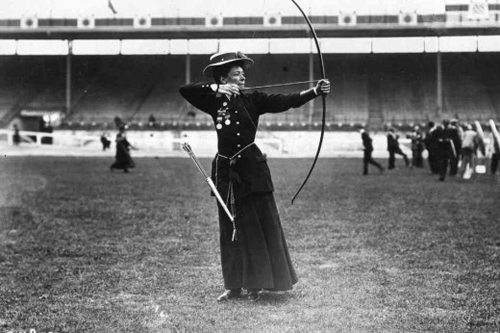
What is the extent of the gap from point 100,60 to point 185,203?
26.6m

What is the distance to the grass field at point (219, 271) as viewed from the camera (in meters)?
4.23

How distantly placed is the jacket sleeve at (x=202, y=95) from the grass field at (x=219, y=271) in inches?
53.0

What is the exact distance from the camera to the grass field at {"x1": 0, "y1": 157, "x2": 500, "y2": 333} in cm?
423

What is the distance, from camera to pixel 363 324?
4.09 meters

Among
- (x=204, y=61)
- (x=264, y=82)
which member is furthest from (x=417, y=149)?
(x=204, y=61)

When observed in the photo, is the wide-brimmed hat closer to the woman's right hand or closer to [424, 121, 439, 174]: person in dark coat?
the woman's right hand

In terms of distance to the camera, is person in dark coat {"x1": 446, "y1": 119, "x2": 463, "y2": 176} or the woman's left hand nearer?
the woman's left hand

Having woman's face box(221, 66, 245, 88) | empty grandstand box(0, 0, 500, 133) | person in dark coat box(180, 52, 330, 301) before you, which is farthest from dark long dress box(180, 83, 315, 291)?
empty grandstand box(0, 0, 500, 133)

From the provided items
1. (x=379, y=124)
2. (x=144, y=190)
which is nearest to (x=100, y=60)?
(x=379, y=124)

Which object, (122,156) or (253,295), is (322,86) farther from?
(122,156)

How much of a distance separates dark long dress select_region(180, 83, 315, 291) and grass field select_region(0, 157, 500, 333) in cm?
22

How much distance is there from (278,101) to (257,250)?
1.01 metres

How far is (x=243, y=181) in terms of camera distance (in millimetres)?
4609

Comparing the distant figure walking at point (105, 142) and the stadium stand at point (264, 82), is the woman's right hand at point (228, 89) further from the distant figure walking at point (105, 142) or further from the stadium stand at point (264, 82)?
the distant figure walking at point (105, 142)
